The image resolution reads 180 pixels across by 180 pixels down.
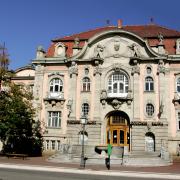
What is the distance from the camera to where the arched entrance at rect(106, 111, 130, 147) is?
36.4 metres

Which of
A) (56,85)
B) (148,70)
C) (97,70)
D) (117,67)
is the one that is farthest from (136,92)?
(56,85)

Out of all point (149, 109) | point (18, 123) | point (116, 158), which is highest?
point (149, 109)

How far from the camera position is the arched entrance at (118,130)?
36.4m

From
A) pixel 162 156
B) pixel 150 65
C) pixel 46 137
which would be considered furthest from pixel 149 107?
pixel 46 137

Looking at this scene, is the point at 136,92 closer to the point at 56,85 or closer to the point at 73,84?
the point at 73,84

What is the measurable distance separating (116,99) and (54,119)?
324 inches

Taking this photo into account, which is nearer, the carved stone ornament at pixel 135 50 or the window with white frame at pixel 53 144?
the carved stone ornament at pixel 135 50

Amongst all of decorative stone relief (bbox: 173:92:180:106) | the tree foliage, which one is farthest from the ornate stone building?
the tree foliage

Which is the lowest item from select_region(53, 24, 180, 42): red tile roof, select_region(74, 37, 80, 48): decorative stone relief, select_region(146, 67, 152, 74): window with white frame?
select_region(146, 67, 152, 74): window with white frame

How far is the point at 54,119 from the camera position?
38.6 metres

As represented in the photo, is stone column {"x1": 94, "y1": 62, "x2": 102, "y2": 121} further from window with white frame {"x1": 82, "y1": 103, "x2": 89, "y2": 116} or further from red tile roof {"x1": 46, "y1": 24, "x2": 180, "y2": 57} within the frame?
red tile roof {"x1": 46, "y1": 24, "x2": 180, "y2": 57}

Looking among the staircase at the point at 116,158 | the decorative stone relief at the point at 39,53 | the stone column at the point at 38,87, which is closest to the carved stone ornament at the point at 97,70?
the stone column at the point at 38,87

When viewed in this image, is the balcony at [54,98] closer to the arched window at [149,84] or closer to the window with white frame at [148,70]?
the arched window at [149,84]

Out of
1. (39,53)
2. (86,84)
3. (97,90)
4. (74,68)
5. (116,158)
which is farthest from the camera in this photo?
(39,53)
